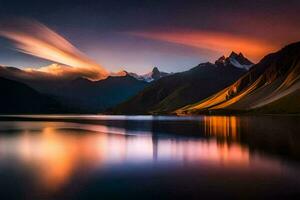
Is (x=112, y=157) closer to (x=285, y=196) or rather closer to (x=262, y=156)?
(x=262, y=156)

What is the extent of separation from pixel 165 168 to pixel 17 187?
17092 mm

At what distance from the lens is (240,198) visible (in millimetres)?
28766

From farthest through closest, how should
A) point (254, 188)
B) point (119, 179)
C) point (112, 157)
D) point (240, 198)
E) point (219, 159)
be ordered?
point (112, 157) < point (219, 159) < point (119, 179) < point (254, 188) < point (240, 198)

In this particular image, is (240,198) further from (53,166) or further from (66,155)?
(66,155)

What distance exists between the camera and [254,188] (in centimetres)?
3238

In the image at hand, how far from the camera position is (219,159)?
51.6 m

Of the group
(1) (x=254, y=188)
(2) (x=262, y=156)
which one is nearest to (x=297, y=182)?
(1) (x=254, y=188)

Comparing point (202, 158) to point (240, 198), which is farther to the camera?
point (202, 158)

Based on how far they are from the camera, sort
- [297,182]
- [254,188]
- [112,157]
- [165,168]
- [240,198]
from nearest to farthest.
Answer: [240,198] < [254,188] < [297,182] < [165,168] < [112,157]

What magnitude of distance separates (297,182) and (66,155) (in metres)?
34.0

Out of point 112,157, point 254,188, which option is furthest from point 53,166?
point 254,188

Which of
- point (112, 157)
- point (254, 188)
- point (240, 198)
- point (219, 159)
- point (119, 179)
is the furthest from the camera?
point (112, 157)

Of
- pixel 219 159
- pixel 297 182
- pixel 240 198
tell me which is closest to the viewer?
pixel 240 198

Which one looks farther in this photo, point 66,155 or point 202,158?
point 66,155
